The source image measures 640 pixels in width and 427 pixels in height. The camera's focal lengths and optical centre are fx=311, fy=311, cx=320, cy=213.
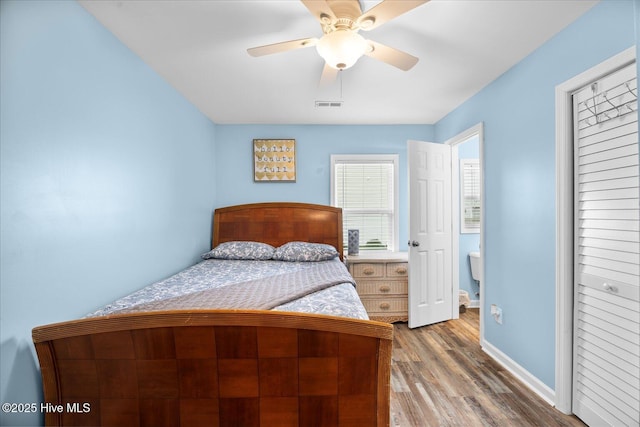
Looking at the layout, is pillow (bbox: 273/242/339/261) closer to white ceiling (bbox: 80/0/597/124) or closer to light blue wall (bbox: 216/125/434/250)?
light blue wall (bbox: 216/125/434/250)

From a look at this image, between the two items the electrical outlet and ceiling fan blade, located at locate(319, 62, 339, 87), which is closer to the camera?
ceiling fan blade, located at locate(319, 62, 339, 87)

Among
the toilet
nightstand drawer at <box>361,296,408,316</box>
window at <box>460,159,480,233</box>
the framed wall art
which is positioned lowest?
nightstand drawer at <box>361,296,408,316</box>

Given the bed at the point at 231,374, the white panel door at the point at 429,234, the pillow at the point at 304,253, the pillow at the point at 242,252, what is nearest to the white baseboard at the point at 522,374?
the white panel door at the point at 429,234

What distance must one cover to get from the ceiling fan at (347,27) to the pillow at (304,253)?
6.50 ft

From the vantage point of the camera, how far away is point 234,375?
3.89 ft

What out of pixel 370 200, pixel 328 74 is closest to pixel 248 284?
pixel 328 74

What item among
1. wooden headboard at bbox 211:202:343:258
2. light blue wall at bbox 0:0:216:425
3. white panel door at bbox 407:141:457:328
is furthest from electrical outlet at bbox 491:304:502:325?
light blue wall at bbox 0:0:216:425

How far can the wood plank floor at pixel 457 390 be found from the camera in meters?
1.84

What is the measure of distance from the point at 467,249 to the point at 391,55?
3.13m

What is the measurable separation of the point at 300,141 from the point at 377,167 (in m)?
1.04

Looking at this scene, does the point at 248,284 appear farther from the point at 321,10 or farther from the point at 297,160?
the point at 297,160

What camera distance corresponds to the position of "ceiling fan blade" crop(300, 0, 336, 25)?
136cm

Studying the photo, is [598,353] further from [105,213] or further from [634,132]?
[105,213]

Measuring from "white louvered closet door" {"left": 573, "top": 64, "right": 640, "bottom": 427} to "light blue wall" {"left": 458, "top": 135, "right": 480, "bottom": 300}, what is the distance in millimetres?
2222
